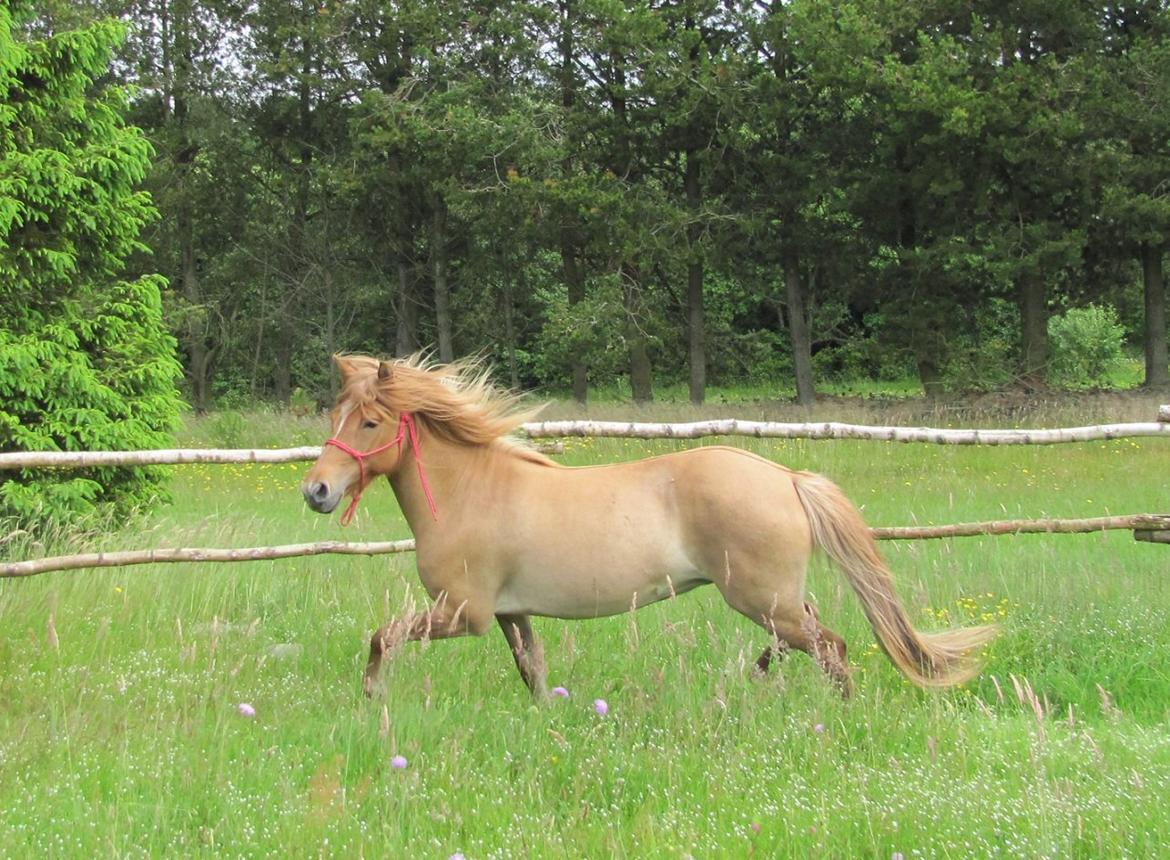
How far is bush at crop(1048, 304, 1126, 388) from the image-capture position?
2650 cm

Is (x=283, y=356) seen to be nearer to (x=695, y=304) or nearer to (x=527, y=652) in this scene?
(x=695, y=304)

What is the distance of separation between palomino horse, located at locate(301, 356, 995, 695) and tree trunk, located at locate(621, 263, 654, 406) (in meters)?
17.8

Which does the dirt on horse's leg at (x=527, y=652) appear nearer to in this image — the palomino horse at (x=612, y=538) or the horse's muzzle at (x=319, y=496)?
the palomino horse at (x=612, y=538)

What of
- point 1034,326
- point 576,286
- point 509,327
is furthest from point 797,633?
point 509,327

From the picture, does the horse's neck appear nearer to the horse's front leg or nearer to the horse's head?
the horse's head

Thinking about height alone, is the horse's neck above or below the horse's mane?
below

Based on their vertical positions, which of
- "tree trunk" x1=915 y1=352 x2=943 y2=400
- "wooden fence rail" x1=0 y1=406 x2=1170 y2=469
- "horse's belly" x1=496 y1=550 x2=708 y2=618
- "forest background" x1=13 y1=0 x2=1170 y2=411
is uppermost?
"forest background" x1=13 y1=0 x2=1170 y2=411

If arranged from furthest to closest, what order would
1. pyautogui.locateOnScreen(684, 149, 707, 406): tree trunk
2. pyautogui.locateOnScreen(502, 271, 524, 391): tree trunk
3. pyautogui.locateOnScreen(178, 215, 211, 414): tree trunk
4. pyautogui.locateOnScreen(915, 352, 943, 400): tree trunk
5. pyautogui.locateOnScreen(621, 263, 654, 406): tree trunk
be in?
pyautogui.locateOnScreen(502, 271, 524, 391): tree trunk
pyautogui.locateOnScreen(178, 215, 211, 414): tree trunk
pyautogui.locateOnScreen(684, 149, 707, 406): tree trunk
pyautogui.locateOnScreen(621, 263, 654, 406): tree trunk
pyautogui.locateOnScreen(915, 352, 943, 400): tree trunk

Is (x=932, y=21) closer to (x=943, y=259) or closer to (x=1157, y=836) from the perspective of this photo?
(x=943, y=259)

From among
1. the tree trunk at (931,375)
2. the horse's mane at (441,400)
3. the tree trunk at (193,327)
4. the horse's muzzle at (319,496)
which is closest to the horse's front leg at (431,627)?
the horse's muzzle at (319,496)

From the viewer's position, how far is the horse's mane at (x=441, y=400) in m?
4.71

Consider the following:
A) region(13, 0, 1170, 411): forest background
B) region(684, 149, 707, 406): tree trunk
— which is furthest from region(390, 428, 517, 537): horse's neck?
region(684, 149, 707, 406): tree trunk

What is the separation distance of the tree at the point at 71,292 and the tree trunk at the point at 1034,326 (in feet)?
55.7

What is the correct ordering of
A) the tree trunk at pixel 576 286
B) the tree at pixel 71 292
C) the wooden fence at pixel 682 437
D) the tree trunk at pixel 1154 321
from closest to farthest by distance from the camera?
the wooden fence at pixel 682 437 → the tree at pixel 71 292 → the tree trunk at pixel 1154 321 → the tree trunk at pixel 576 286
